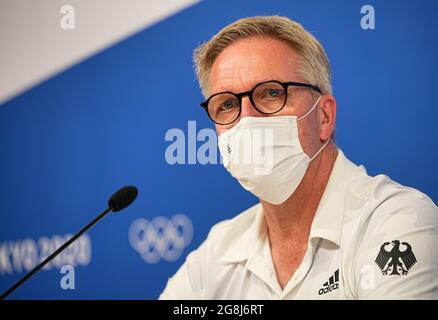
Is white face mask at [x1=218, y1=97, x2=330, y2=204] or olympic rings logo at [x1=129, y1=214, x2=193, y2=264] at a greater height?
white face mask at [x1=218, y1=97, x2=330, y2=204]

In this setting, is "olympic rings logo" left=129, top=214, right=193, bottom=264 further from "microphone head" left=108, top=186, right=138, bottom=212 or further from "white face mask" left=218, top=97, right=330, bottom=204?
"white face mask" left=218, top=97, right=330, bottom=204

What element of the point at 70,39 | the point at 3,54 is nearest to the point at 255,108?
the point at 70,39

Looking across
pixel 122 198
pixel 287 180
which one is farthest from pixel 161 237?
pixel 287 180

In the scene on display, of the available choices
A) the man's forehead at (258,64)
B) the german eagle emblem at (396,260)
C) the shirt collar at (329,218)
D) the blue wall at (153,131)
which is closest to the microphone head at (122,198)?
the blue wall at (153,131)

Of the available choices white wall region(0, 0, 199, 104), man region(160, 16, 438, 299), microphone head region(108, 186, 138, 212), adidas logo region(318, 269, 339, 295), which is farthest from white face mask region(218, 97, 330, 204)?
white wall region(0, 0, 199, 104)

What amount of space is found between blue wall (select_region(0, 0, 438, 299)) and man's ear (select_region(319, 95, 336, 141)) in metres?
0.03

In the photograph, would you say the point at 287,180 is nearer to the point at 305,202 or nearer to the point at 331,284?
the point at 305,202

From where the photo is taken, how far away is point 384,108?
2590 millimetres

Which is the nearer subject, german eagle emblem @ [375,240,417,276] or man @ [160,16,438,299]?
german eagle emblem @ [375,240,417,276]

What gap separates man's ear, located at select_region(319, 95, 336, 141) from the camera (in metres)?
2.60

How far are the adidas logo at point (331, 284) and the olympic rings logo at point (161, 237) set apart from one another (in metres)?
0.60

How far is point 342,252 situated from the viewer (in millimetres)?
2432

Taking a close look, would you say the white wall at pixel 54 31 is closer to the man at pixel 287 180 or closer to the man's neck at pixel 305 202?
the man at pixel 287 180

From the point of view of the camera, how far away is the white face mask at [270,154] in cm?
251
